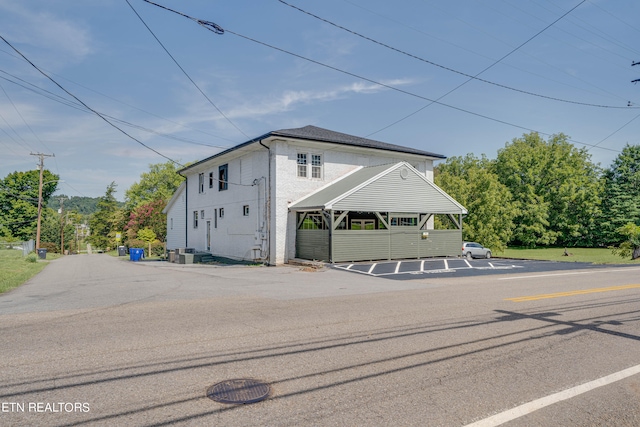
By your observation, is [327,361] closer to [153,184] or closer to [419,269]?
[419,269]

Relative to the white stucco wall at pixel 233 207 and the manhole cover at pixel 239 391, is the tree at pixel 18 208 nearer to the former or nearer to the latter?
the white stucco wall at pixel 233 207

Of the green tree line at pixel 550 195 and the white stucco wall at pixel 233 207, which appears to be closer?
the white stucco wall at pixel 233 207

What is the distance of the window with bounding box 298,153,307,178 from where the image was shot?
79.6ft

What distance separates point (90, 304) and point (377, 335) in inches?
289

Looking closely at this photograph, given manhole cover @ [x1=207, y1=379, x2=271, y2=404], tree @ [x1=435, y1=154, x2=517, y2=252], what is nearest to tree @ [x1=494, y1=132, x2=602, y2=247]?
tree @ [x1=435, y1=154, x2=517, y2=252]

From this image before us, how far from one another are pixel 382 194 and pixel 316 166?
456cm

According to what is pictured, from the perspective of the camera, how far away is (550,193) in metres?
57.4

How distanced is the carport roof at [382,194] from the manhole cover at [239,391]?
52.7ft

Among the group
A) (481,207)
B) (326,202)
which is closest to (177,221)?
(326,202)

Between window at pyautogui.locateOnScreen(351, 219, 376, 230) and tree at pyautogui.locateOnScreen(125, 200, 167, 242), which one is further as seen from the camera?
tree at pyautogui.locateOnScreen(125, 200, 167, 242)

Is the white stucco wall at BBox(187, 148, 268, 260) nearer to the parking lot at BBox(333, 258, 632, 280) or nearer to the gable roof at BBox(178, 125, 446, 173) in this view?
the gable roof at BBox(178, 125, 446, 173)

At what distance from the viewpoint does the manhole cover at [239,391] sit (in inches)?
161

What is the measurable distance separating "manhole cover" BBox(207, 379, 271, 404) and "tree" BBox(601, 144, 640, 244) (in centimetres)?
5983

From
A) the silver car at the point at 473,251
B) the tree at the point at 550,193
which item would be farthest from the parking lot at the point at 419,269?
the tree at the point at 550,193
